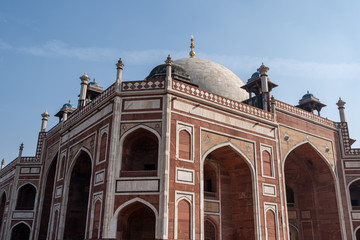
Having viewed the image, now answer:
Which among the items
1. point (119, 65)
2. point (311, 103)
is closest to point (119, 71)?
point (119, 65)

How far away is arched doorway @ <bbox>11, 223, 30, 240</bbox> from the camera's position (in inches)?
797

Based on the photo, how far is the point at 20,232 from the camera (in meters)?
20.6

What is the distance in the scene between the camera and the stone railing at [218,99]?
43.6 ft

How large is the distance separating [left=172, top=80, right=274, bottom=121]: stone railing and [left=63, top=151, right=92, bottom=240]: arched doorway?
A: 5406 mm

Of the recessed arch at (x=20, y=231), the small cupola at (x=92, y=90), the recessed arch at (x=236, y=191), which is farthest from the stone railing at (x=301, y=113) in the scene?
the recessed arch at (x=20, y=231)

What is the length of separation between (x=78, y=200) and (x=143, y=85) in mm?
6563

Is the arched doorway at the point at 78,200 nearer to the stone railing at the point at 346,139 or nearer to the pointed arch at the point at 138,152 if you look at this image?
the pointed arch at the point at 138,152

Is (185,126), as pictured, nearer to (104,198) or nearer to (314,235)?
(104,198)

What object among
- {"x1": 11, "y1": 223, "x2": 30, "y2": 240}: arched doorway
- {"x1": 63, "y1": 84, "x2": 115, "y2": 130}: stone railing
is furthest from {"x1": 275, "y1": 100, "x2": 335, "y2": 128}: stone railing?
{"x1": 11, "y1": 223, "x2": 30, "y2": 240}: arched doorway

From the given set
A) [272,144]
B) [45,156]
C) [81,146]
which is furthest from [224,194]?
[45,156]

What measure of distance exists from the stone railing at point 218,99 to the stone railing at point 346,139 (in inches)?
227

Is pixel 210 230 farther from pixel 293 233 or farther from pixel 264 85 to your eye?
pixel 264 85

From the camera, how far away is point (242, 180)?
14773 mm

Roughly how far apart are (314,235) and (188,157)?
9.73 m
